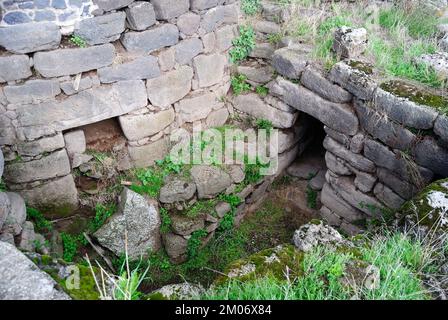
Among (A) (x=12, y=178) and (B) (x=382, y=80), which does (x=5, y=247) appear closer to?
(A) (x=12, y=178)

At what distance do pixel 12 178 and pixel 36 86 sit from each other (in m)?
1.00

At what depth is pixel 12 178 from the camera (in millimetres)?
4109

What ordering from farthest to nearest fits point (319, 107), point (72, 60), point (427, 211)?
point (319, 107) → point (72, 60) → point (427, 211)

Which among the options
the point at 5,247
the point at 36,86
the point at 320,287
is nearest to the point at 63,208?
the point at 36,86

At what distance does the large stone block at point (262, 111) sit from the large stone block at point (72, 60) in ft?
6.53

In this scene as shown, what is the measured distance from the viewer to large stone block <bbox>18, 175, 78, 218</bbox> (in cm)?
427

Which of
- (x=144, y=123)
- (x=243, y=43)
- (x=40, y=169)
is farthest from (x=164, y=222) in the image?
(x=243, y=43)

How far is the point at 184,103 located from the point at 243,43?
3.95ft

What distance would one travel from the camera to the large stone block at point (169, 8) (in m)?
4.20

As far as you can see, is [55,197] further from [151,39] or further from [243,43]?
[243,43]

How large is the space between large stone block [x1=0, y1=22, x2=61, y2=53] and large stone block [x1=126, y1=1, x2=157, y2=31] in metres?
0.71

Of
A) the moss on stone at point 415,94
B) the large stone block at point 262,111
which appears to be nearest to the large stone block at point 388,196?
the moss on stone at point 415,94

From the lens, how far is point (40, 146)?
162 inches

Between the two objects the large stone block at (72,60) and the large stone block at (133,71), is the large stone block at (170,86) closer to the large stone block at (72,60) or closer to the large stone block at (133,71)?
the large stone block at (133,71)
